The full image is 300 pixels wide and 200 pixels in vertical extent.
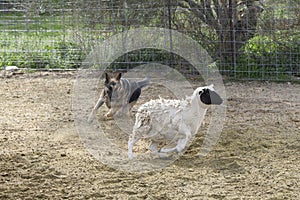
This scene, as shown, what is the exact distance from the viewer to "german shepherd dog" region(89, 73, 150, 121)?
7.91m

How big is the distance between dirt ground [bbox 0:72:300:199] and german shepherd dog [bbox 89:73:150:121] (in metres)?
0.26

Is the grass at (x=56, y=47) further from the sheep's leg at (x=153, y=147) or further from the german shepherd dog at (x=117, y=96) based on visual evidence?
the sheep's leg at (x=153, y=147)

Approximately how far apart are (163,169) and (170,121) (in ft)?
1.95

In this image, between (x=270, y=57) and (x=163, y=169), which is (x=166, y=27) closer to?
(x=270, y=57)

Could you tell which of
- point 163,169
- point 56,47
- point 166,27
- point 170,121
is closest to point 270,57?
point 166,27

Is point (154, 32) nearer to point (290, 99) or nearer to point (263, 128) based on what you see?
point (290, 99)

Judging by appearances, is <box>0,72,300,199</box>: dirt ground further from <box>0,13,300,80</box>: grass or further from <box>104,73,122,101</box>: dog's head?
<box>0,13,300,80</box>: grass

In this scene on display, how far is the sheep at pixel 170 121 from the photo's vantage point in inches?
232

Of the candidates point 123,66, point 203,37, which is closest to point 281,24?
point 203,37

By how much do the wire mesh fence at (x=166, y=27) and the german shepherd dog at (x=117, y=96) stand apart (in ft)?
9.52

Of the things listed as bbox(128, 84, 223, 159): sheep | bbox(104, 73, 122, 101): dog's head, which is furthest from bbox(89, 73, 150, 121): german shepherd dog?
bbox(128, 84, 223, 159): sheep

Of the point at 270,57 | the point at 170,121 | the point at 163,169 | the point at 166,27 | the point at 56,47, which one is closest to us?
the point at 163,169

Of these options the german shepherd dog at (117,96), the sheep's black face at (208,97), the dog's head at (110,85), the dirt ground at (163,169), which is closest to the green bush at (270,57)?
the dirt ground at (163,169)

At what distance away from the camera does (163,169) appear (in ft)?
18.2
